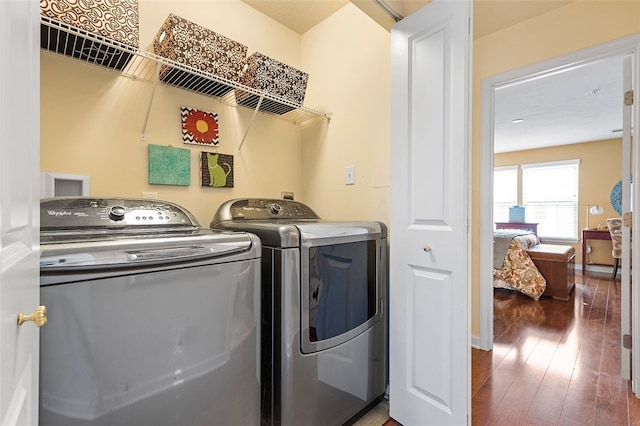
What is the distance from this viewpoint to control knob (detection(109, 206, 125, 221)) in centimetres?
114

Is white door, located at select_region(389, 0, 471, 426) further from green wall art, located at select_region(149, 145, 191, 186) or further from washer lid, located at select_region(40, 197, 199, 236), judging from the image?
green wall art, located at select_region(149, 145, 191, 186)

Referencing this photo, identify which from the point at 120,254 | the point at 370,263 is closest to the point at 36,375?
the point at 120,254

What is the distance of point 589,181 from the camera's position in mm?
5648

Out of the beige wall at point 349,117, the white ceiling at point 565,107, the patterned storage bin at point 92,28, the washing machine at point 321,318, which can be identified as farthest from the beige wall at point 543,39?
the patterned storage bin at point 92,28

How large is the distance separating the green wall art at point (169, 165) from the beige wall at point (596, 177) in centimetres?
685

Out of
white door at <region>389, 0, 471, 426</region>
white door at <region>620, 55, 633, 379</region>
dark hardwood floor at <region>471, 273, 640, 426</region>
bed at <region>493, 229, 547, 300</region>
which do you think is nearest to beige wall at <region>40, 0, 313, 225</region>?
white door at <region>389, 0, 471, 426</region>

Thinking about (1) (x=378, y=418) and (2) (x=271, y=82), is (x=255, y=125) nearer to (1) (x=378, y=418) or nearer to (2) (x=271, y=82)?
(2) (x=271, y=82)

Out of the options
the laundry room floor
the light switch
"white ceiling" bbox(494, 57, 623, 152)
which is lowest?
the laundry room floor

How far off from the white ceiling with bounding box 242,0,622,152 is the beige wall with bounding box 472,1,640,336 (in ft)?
0.25

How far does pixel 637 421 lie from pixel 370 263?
1.57m

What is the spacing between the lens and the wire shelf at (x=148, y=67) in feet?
3.93

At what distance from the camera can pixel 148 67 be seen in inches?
61.7

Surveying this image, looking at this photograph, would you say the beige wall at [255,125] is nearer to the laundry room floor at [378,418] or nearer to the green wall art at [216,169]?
the green wall art at [216,169]

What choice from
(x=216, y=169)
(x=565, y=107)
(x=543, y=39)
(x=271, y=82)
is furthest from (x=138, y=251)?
(x=565, y=107)
